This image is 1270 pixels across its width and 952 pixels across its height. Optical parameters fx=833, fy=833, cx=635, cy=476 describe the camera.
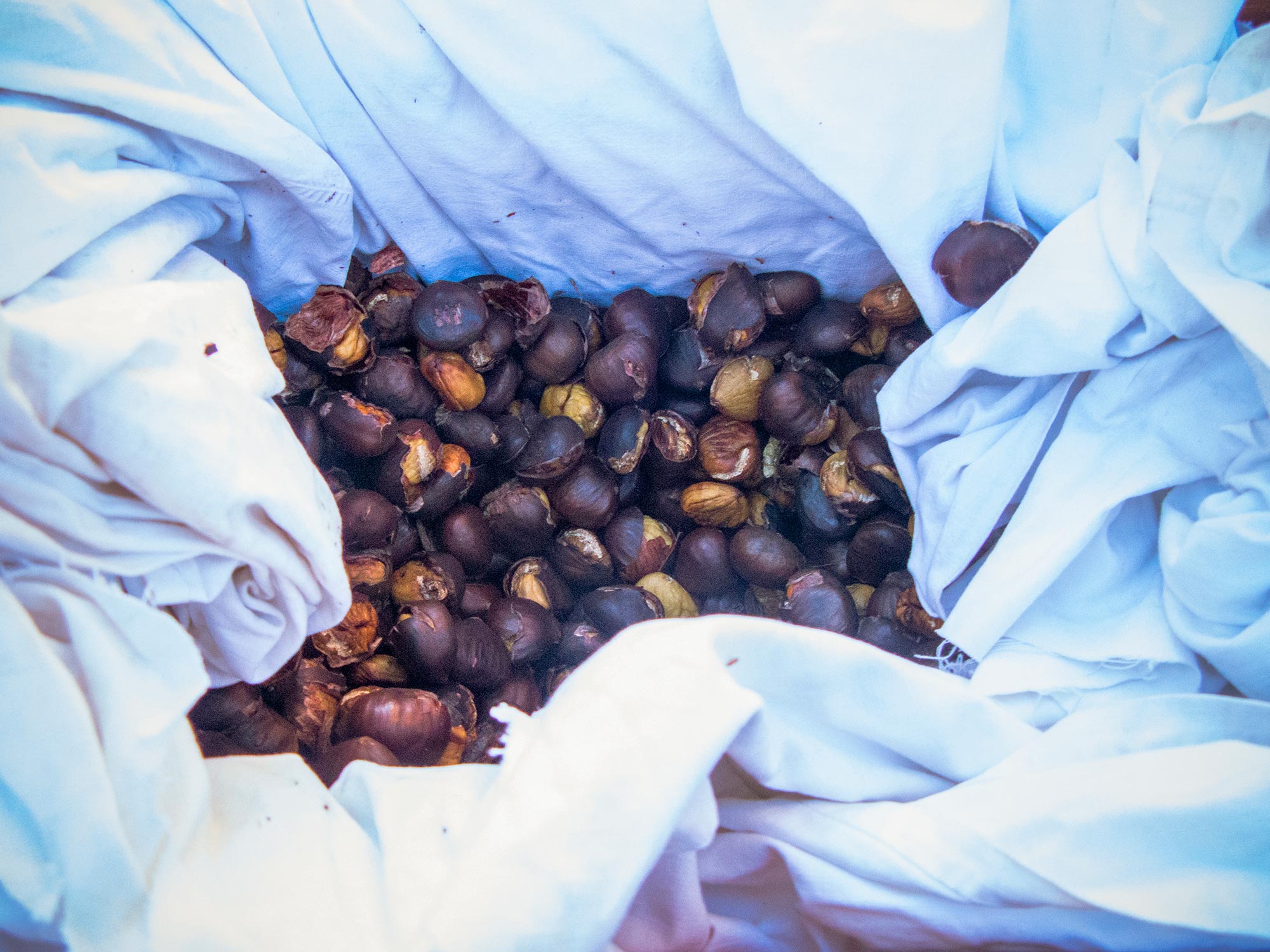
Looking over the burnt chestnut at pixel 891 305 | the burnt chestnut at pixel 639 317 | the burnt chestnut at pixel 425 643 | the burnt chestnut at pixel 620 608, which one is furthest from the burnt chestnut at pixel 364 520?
the burnt chestnut at pixel 891 305

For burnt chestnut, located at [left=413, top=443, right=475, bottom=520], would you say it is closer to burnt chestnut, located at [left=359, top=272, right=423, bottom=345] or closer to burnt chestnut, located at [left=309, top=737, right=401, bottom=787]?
burnt chestnut, located at [left=359, top=272, right=423, bottom=345]

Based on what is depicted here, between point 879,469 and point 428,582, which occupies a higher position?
point 879,469

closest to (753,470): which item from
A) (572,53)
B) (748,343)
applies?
(748,343)

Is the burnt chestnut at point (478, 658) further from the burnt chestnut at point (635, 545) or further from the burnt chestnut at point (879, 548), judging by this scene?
the burnt chestnut at point (879, 548)

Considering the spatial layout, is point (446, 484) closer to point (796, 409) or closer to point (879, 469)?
point (796, 409)

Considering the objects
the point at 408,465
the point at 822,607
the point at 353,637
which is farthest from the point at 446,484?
the point at 822,607

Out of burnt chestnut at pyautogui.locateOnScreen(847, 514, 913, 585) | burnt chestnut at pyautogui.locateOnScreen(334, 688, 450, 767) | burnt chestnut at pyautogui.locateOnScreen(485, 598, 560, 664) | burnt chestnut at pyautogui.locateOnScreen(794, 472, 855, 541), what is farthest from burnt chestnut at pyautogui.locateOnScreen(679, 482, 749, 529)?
burnt chestnut at pyautogui.locateOnScreen(334, 688, 450, 767)
